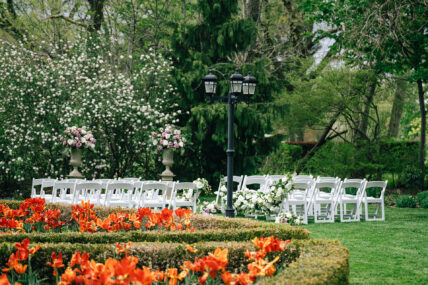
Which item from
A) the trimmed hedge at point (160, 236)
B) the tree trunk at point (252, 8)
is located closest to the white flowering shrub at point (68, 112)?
the tree trunk at point (252, 8)

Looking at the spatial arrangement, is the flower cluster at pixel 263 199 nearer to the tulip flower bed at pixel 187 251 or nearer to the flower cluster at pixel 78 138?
the tulip flower bed at pixel 187 251

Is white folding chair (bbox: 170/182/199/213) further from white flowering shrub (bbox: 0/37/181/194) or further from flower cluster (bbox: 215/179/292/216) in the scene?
white flowering shrub (bbox: 0/37/181/194)

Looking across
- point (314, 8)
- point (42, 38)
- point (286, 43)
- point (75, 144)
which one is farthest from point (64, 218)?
point (286, 43)

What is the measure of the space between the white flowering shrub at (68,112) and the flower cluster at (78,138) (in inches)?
47.5

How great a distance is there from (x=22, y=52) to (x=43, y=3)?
3.74 meters

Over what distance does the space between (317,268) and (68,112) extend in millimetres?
13191

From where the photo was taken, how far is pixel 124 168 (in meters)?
16.7

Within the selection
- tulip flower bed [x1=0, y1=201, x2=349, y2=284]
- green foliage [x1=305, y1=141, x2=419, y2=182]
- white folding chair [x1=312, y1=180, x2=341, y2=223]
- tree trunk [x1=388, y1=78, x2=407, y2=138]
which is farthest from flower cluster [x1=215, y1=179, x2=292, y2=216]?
tree trunk [x1=388, y1=78, x2=407, y2=138]

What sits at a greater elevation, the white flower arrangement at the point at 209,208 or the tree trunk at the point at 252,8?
the tree trunk at the point at 252,8

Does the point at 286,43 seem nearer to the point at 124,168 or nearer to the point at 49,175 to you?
the point at 124,168

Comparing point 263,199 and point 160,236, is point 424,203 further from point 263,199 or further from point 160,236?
point 160,236

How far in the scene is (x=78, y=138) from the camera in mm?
13734

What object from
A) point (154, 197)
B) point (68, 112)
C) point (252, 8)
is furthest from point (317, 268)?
point (252, 8)

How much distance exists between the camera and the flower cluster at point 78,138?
13531 mm
